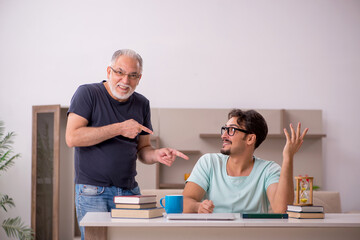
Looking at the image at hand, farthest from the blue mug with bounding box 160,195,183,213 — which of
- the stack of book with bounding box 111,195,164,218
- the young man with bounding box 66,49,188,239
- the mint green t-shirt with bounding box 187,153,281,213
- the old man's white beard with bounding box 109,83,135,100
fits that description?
the old man's white beard with bounding box 109,83,135,100

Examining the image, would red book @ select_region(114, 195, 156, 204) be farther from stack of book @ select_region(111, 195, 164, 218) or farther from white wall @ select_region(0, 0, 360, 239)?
white wall @ select_region(0, 0, 360, 239)

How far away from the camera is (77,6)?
5129mm

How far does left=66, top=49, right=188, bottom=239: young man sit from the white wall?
2.69 meters

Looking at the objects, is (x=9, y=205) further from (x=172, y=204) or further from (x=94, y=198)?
(x=172, y=204)

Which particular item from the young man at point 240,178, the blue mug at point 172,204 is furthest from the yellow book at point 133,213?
the young man at point 240,178

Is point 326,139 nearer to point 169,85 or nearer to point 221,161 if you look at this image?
point 169,85

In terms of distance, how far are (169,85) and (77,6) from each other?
132 cm

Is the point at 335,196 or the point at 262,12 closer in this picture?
the point at 335,196

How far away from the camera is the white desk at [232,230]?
68.4 inches

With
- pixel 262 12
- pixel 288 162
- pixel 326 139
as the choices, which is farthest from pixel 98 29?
pixel 288 162

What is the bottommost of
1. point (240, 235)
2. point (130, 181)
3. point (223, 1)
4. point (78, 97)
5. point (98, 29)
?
point (240, 235)

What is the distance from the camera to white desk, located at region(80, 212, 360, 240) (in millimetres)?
1738

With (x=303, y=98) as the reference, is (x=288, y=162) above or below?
below

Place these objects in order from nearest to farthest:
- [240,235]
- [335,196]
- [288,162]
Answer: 1. [240,235]
2. [288,162]
3. [335,196]
